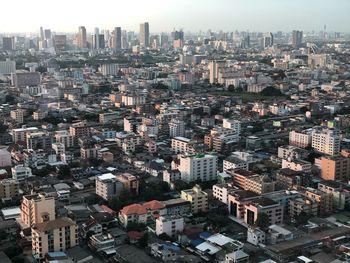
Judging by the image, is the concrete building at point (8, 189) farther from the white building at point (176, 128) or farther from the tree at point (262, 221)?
the white building at point (176, 128)

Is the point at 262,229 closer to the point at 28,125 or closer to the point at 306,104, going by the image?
the point at 28,125

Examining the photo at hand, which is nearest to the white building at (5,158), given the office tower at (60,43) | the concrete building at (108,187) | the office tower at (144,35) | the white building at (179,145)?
the concrete building at (108,187)

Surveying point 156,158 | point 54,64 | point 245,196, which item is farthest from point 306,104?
point 54,64

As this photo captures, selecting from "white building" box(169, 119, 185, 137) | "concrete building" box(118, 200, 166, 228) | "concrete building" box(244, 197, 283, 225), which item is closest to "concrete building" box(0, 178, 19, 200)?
"concrete building" box(118, 200, 166, 228)

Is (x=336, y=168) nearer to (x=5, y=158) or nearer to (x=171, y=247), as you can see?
(x=171, y=247)

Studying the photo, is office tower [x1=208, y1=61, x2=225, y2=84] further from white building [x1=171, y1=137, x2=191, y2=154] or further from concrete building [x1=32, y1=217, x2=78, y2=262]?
concrete building [x1=32, y1=217, x2=78, y2=262]
